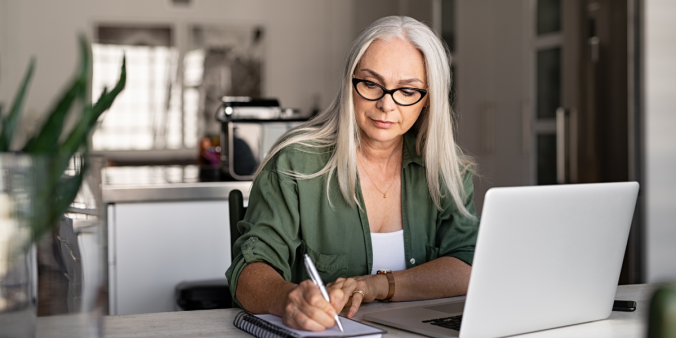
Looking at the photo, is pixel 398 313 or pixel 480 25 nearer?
pixel 398 313

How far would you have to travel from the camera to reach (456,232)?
1461 mm

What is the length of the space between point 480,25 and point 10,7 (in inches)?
173

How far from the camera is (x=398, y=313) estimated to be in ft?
3.51

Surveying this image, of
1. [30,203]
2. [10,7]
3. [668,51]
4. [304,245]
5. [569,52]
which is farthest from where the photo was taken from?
[10,7]

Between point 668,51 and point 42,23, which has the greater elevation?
point 42,23

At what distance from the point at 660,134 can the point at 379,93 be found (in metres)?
1.71

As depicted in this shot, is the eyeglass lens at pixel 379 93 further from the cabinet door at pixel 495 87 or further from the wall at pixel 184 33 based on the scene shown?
the wall at pixel 184 33

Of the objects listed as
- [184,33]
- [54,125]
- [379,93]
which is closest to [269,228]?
[379,93]

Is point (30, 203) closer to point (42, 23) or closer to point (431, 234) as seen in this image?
point (431, 234)

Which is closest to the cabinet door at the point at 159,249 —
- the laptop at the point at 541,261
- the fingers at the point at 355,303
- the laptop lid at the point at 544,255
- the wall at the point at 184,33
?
the fingers at the point at 355,303

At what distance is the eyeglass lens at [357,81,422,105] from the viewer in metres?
1.38

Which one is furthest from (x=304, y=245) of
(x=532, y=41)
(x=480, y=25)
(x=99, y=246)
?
(x=480, y=25)

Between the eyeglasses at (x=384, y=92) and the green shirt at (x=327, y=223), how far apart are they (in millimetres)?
165

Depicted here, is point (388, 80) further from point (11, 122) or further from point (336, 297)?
point (11, 122)
